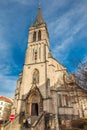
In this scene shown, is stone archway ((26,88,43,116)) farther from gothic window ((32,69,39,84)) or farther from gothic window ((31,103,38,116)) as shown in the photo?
gothic window ((32,69,39,84))

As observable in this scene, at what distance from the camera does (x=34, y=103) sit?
3138 cm

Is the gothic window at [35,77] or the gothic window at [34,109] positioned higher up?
the gothic window at [35,77]

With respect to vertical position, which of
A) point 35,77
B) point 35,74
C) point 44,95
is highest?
point 35,74

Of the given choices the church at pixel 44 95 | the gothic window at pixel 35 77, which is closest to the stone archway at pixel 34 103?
the church at pixel 44 95

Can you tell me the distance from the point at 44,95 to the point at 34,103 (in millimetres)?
2904

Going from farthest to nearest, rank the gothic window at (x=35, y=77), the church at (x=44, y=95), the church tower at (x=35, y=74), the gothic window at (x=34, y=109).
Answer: the gothic window at (x=35, y=77) → the church tower at (x=35, y=74) → the gothic window at (x=34, y=109) → the church at (x=44, y=95)

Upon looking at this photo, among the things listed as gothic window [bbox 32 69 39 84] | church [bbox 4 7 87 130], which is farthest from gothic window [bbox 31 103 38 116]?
gothic window [bbox 32 69 39 84]

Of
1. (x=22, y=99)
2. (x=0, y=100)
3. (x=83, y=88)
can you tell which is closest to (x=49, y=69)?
(x=22, y=99)

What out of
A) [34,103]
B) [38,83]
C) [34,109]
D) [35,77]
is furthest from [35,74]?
[34,109]

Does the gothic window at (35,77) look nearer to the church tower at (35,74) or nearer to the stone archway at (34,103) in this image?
the church tower at (35,74)

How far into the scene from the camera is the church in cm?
2769

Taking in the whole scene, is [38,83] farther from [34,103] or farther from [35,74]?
[34,103]

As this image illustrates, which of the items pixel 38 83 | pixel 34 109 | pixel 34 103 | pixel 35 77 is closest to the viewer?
pixel 34 109

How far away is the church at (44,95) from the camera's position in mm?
27688
